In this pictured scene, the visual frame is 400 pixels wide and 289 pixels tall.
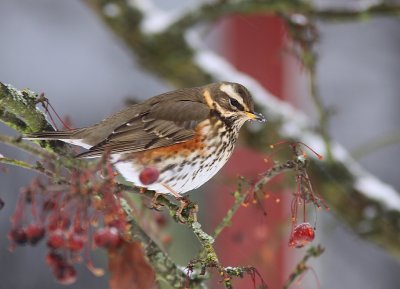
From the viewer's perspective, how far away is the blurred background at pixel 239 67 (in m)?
3.58

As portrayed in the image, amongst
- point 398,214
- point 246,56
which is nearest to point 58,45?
point 246,56

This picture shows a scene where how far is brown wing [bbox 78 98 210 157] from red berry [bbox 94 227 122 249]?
13.0 inches

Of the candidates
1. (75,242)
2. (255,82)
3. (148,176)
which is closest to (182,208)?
(148,176)

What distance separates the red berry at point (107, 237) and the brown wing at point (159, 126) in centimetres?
33

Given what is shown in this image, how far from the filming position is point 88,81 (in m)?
4.48

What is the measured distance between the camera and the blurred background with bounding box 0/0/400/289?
3576 mm

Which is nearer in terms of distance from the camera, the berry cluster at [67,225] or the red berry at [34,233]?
the berry cluster at [67,225]

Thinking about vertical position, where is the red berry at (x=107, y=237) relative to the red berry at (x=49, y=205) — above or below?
below

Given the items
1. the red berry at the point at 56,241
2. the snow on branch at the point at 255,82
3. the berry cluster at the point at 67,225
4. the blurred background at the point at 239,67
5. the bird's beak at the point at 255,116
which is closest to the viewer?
the berry cluster at the point at 67,225

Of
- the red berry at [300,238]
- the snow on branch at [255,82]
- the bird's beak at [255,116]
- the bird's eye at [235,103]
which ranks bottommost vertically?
the red berry at [300,238]

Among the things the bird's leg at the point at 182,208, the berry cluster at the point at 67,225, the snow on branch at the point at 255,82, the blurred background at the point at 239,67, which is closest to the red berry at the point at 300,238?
the bird's leg at the point at 182,208

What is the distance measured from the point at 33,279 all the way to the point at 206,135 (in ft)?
6.49

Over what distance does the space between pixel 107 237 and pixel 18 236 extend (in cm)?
20

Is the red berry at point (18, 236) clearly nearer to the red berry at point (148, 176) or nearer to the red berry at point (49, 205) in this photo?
the red berry at point (49, 205)
